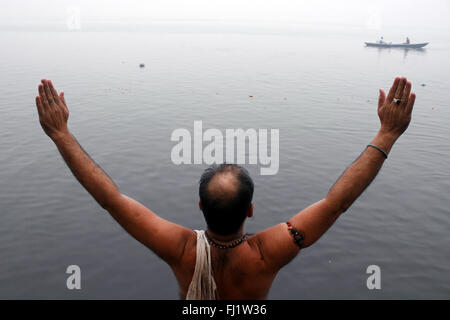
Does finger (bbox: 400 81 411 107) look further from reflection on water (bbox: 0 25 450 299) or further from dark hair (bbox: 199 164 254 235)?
reflection on water (bbox: 0 25 450 299)

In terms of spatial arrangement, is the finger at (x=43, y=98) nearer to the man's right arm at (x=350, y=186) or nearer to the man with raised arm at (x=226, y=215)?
the man with raised arm at (x=226, y=215)

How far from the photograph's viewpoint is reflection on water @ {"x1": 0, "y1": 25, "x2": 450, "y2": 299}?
741cm

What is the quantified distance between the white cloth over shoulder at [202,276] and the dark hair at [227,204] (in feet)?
0.45

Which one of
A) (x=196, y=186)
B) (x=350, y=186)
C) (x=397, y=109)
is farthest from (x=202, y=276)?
(x=196, y=186)

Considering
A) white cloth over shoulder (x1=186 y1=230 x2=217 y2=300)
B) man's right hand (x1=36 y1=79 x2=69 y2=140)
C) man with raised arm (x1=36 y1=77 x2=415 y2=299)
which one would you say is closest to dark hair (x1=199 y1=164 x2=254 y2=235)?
man with raised arm (x1=36 y1=77 x2=415 y2=299)

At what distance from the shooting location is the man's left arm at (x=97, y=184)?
2.30 metres

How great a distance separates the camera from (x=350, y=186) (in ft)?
7.43

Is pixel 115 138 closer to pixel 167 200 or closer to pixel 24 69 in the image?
pixel 167 200

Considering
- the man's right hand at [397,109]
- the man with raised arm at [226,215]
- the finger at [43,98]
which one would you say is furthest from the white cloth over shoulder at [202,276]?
the man's right hand at [397,109]

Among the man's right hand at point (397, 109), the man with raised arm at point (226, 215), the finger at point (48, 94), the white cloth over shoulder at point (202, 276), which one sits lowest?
the white cloth over shoulder at point (202, 276)

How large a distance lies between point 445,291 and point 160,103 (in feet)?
60.8

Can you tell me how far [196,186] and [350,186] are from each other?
9208 millimetres

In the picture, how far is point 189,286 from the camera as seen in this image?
2.52 metres

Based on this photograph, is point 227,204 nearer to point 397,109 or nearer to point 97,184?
A: point 97,184
